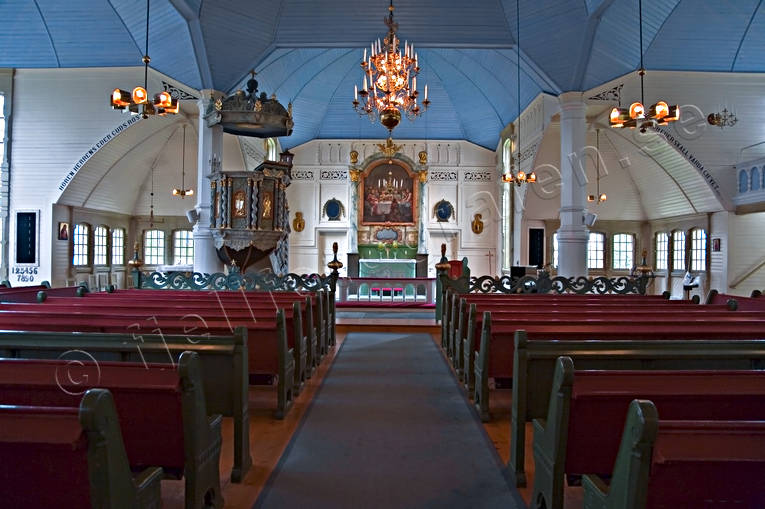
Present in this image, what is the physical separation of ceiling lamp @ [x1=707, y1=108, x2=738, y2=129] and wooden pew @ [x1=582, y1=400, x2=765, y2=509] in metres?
14.2

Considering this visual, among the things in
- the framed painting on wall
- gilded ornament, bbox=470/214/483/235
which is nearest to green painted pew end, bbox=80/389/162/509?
the framed painting on wall

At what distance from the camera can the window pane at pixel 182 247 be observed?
62.9ft

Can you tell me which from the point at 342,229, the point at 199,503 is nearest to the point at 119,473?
the point at 199,503

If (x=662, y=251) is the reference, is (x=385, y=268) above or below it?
below

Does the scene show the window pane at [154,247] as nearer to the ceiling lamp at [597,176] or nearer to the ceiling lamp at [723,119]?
the ceiling lamp at [597,176]

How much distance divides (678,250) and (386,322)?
493 inches

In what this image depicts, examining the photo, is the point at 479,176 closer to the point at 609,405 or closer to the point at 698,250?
the point at 698,250

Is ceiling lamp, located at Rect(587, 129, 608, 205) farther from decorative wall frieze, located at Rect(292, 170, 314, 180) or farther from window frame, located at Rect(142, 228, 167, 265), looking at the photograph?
window frame, located at Rect(142, 228, 167, 265)

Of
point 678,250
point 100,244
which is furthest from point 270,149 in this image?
point 678,250

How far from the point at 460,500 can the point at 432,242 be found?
696 inches

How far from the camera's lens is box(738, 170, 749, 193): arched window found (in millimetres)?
13289

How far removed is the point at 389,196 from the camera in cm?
2041

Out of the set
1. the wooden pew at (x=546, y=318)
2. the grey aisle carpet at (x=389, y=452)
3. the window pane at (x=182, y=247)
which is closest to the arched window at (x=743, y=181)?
the wooden pew at (x=546, y=318)

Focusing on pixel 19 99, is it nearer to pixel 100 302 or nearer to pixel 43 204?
pixel 43 204
